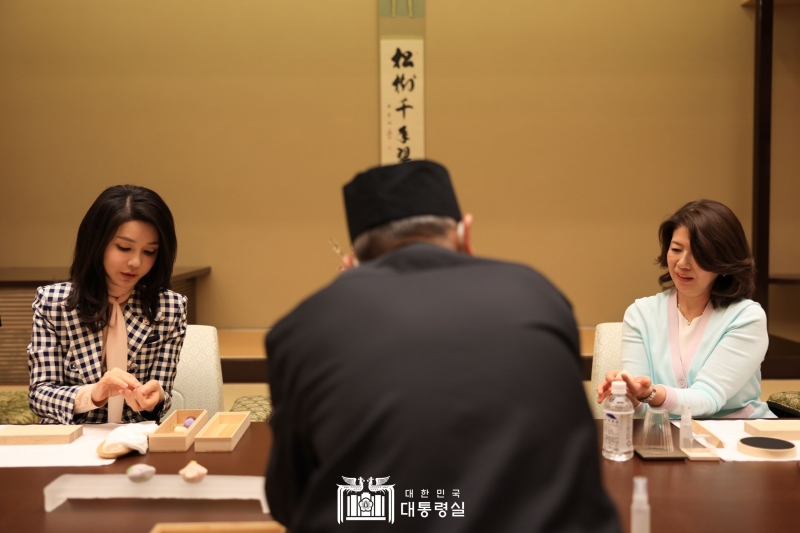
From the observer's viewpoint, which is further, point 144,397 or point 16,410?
point 16,410

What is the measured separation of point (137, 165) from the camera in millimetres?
4625

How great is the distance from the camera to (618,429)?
61.1 inches

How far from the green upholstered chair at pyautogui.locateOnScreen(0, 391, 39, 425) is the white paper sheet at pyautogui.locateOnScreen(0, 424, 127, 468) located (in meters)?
0.93

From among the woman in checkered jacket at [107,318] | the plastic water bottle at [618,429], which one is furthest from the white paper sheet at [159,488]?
the plastic water bottle at [618,429]

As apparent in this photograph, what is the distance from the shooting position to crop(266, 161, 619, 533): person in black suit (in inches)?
32.0

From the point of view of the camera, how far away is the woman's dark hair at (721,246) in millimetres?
2041

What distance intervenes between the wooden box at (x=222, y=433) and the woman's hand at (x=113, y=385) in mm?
233

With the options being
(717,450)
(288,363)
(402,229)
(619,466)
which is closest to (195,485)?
(288,363)

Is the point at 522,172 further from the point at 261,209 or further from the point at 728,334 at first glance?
the point at 728,334

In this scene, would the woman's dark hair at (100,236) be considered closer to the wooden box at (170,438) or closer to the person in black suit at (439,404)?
the wooden box at (170,438)

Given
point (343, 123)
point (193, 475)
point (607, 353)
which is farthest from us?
point (343, 123)

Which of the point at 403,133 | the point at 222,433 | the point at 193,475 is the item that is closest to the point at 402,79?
the point at 403,133

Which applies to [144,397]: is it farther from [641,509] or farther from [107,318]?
[641,509]

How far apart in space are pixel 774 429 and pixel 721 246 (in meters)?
0.55
